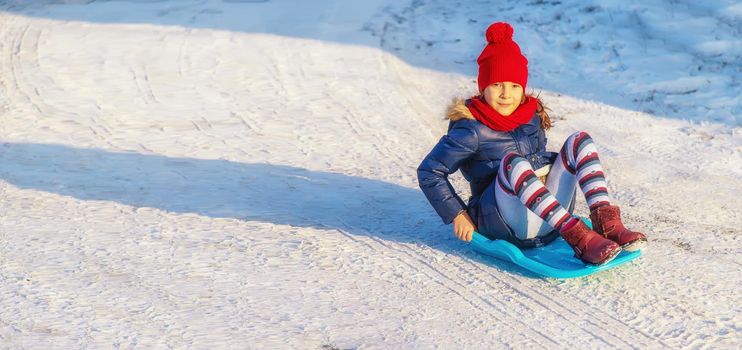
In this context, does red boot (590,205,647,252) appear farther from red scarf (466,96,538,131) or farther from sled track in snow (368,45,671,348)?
red scarf (466,96,538,131)

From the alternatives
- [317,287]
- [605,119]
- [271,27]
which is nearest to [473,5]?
[271,27]

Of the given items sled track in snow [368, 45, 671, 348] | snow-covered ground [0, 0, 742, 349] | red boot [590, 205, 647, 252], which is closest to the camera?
sled track in snow [368, 45, 671, 348]

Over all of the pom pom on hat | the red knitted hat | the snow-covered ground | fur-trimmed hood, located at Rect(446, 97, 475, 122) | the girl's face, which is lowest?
the snow-covered ground

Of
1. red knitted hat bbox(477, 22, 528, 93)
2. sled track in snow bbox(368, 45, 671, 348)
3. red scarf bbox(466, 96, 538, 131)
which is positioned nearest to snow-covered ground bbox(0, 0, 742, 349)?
sled track in snow bbox(368, 45, 671, 348)

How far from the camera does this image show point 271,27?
7.80 m

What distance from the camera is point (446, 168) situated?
4.31 m

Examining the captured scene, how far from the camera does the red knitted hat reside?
426cm

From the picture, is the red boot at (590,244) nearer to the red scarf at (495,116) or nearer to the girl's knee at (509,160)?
the girl's knee at (509,160)

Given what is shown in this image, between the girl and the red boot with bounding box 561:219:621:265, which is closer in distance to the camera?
the red boot with bounding box 561:219:621:265

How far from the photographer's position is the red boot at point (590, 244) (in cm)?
402

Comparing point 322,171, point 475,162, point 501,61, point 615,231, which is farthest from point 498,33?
point 322,171

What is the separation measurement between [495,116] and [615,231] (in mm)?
623

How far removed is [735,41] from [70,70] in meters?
4.10

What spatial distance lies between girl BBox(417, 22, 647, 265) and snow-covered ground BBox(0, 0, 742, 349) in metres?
0.20
